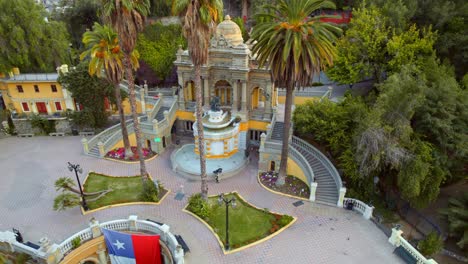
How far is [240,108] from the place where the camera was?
35.3m

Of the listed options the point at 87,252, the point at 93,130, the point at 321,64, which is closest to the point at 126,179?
the point at 87,252

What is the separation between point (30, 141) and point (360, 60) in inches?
1602

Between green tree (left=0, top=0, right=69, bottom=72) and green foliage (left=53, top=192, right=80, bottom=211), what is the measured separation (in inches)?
940

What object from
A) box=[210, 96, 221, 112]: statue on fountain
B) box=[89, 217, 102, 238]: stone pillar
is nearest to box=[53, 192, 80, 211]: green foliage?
box=[89, 217, 102, 238]: stone pillar

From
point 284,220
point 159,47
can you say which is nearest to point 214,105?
point 284,220

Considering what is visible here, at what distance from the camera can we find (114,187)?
28688 mm

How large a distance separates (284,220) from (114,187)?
15818 mm

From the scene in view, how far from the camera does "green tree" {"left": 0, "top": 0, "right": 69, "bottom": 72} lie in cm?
3791

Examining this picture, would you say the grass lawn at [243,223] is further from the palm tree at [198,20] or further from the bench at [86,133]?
the bench at [86,133]

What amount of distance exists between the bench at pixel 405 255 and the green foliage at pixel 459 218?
4470 millimetres

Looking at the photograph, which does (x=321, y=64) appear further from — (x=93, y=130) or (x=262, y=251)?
(x=93, y=130)

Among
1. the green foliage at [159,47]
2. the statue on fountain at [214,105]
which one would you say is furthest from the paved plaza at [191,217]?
the green foliage at [159,47]

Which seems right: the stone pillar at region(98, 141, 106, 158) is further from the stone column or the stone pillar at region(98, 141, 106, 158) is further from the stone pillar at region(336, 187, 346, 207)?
the stone pillar at region(336, 187, 346, 207)

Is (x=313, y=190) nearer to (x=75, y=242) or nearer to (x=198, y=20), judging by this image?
(x=198, y=20)
